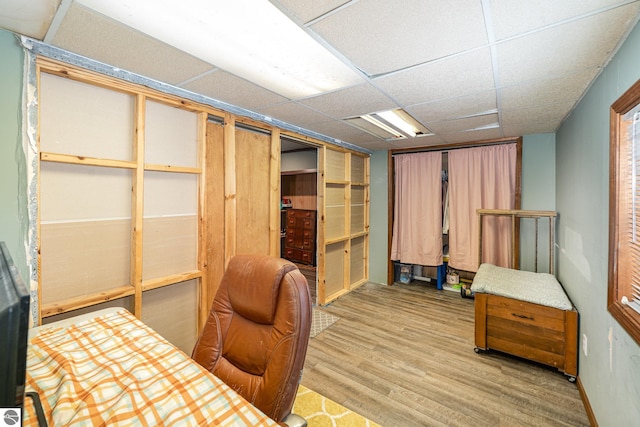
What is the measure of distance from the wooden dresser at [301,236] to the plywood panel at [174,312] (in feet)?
11.8

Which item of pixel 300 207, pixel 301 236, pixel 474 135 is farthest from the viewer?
pixel 300 207

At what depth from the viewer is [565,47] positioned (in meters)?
1.45

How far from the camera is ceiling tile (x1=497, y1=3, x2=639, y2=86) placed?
1.25 meters

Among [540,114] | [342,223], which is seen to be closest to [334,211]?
[342,223]

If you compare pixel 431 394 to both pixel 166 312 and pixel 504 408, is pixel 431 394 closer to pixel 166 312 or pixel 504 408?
pixel 504 408

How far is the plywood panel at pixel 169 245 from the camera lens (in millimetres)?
2029

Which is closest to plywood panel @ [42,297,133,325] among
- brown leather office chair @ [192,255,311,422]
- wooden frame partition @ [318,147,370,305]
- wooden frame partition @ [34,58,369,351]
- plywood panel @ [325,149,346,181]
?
wooden frame partition @ [34,58,369,351]

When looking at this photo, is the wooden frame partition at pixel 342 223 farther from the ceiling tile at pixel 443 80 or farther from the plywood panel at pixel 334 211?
the ceiling tile at pixel 443 80

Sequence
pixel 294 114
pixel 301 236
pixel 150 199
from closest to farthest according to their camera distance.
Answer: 1. pixel 150 199
2. pixel 294 114
3. pixel 301 236

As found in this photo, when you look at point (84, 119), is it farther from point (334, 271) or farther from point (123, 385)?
point (334, 271)

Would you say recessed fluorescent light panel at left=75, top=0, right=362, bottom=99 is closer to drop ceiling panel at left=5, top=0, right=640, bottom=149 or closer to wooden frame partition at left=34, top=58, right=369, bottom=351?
drop ceiling panel at left=5, top=0, right=640, bottom=149

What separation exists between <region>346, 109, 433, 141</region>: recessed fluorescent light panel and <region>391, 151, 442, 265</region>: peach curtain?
0.83 m

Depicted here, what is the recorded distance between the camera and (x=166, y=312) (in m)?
2.15

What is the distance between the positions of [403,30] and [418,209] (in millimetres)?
3422
